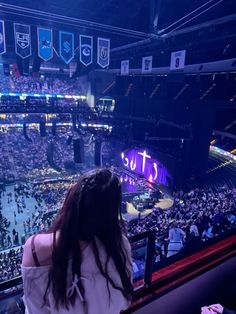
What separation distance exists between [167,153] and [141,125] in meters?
4.95

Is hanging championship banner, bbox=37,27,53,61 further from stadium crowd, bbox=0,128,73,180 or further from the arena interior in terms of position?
stadium crowd, bbox=0,128,73,180

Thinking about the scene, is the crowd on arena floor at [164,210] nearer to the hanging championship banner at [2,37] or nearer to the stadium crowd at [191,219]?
the stadium crowd at [191,219]

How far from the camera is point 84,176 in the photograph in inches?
48.0

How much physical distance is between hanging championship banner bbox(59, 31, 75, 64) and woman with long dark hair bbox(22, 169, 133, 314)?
8.18 metres

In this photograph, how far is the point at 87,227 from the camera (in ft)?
3.84

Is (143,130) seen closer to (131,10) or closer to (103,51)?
(131,10)

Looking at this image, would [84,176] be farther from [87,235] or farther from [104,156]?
[104,156]

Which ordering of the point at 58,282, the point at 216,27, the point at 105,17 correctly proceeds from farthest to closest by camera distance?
the point at 105,17 → the point at 216,27 → the point at 58,282

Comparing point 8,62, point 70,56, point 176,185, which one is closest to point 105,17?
point 70,56

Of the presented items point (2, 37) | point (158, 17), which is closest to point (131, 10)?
point (158, 17)

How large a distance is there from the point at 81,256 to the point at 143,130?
20.0m

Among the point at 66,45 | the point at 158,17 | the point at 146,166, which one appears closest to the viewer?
the point at 66,45

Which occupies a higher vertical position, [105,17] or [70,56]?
[105,17]

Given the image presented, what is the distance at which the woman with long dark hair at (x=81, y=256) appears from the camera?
3.63 feet
